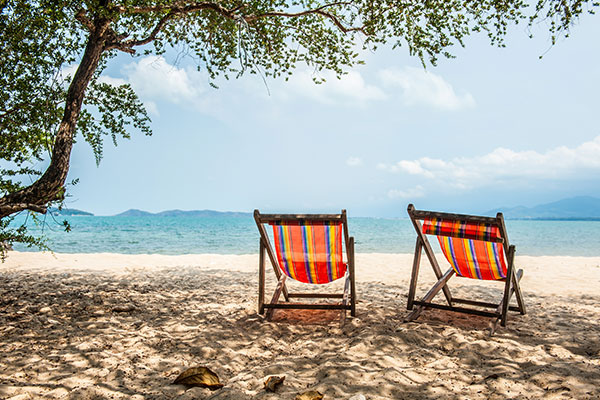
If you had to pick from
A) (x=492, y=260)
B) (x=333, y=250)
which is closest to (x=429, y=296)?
(x=492, y=260)

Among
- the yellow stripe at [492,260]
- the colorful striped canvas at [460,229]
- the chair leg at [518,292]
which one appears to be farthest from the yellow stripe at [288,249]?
the chair leg at [518,292]

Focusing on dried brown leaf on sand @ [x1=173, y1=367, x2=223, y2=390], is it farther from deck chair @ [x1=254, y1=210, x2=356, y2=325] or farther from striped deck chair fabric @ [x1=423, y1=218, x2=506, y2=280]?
striped deck chair fabric @ [x1=423, y1=218, x2=506, y2=280]

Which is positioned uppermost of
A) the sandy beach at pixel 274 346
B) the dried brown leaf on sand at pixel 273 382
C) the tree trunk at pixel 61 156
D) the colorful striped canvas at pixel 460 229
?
the tree trunk at pixel 61 156

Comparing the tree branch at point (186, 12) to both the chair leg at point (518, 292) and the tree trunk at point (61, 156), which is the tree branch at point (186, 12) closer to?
the tree trunk at point (61, 156)

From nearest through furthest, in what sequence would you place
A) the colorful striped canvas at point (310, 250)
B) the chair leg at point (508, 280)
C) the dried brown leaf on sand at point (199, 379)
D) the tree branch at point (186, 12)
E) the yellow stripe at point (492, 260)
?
the dried brown leaf on sand at point (199, 379) → the chair leg at point (508, 280) → the yellow stripe at point (492, 260) → the colorful striped canvas at point (310, 250) → the tree branch at point (186, 12)

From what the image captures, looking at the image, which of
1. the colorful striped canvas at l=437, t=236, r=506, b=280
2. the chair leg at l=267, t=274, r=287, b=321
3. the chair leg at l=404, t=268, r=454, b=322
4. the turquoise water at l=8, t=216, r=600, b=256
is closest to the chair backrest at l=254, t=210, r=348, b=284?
the chair leg at l=267, t=274, r=287, b=321

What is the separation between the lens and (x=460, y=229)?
4035 mm

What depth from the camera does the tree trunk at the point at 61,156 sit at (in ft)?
14.7

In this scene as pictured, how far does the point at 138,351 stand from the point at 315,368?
1447mm

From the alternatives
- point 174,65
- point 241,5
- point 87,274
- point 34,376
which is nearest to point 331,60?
point 241,5

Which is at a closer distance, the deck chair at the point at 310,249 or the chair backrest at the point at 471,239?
the chair backrest at the point at 471,239

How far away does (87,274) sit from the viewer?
283 inches

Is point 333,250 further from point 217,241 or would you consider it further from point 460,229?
point 217,241

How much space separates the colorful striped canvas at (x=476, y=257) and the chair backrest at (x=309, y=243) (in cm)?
110
